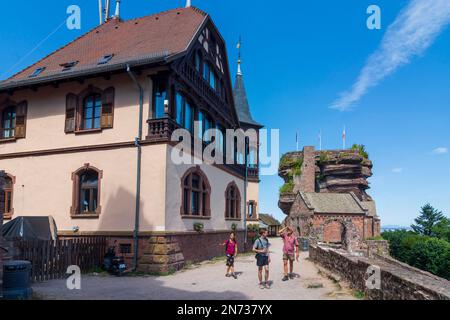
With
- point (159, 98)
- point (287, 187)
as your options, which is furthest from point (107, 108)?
point (287, 187)

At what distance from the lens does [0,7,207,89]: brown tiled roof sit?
53.9 feet

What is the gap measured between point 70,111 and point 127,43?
4.32m

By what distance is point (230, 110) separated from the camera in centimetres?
2425

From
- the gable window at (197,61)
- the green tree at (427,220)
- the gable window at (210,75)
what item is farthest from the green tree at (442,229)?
the gable window at (197,61)

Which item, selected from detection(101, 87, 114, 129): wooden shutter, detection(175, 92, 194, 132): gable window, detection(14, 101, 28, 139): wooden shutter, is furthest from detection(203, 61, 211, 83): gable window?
detection(14, 101, 28, 139): wooden shutter

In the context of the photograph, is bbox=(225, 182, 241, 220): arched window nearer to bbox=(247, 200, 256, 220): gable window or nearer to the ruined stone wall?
bbox=(247, 200, 256, 220): gable window

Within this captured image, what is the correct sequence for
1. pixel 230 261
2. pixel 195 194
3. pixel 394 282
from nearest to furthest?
pixel 394 282 < pixel 230 261 < pixel 195 194

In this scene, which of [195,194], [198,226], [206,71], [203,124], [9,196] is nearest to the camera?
[198,226]

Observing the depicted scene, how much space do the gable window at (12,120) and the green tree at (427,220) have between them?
203ft

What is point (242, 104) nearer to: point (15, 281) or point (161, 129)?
point (161, 129)

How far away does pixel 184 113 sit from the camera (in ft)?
55.1
